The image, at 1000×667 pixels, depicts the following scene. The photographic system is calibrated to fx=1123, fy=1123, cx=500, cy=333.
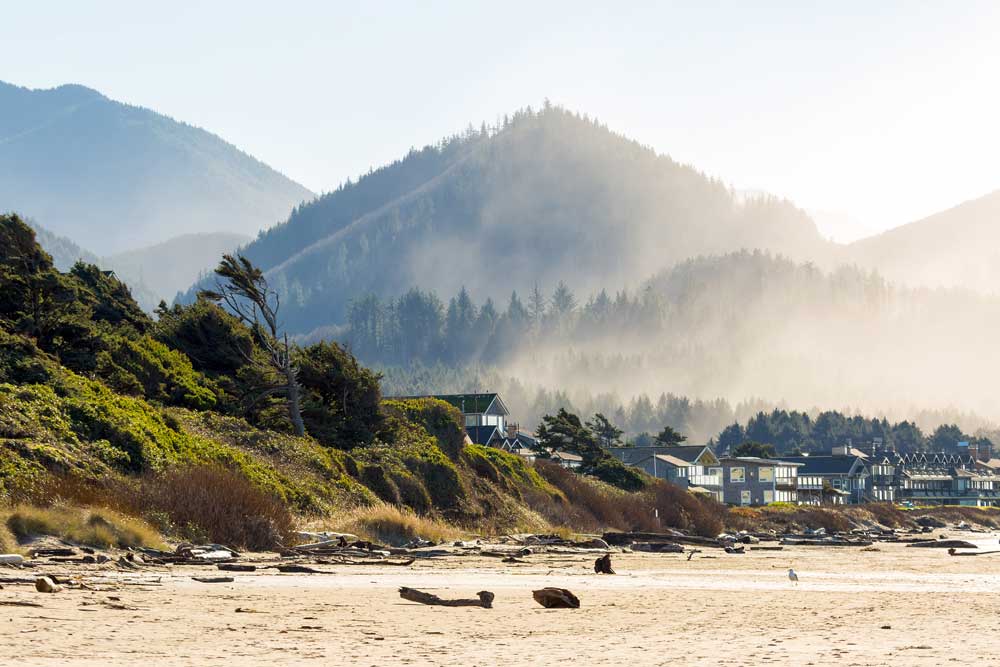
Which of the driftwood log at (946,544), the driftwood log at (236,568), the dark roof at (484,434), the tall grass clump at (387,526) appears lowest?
the driftwood log at (946,544)

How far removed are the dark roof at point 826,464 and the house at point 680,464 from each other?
39.5 meters

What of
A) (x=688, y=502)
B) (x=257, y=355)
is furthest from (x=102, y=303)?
(x=688, y=502)

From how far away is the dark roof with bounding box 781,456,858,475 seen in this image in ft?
592

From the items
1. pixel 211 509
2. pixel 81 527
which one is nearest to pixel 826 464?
pixel 211 509

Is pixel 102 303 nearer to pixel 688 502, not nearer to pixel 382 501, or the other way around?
pixel 382 501

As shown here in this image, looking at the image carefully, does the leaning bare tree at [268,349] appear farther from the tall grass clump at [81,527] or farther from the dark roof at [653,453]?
the dark roof at [653,453]

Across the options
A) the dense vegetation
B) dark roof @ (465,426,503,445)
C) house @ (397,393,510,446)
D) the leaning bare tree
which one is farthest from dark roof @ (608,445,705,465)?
the leaning bare tree

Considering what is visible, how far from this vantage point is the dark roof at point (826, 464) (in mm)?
180500

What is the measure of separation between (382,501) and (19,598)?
28.9m

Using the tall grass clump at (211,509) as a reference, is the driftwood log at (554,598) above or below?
below

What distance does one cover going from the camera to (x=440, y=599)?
1791cm

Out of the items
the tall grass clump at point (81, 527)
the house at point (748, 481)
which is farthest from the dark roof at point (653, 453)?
the tall grass clump at point (81, 527)

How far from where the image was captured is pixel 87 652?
38.6 ft

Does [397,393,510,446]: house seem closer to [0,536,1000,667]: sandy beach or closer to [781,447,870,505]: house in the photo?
[781,447,870,505]: house
